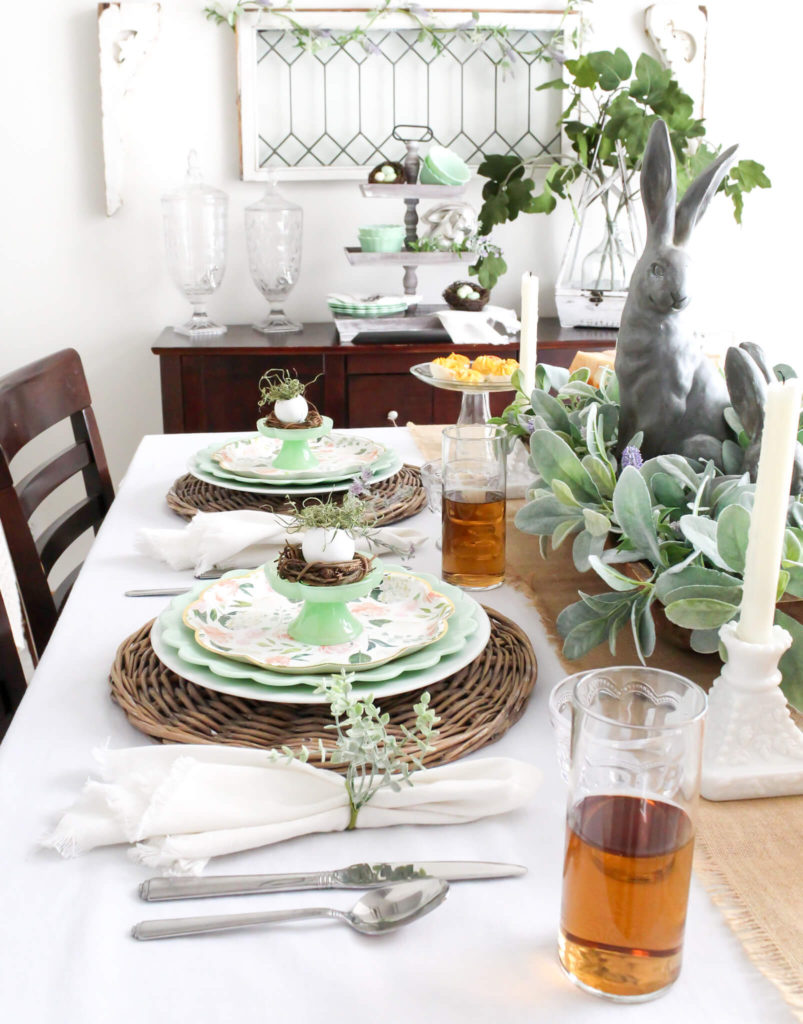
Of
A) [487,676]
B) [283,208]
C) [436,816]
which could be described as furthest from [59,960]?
[283,208]

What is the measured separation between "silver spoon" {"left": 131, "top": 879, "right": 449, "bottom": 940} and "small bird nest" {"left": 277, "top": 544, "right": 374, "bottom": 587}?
31 centimetres

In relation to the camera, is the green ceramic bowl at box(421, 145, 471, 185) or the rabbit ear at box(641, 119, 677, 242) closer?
the rabbit ear at box(641, 119, 677, 242)

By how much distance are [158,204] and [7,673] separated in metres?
1.91

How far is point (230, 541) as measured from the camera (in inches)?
46.8

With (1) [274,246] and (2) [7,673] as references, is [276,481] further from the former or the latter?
(1) [274,246]

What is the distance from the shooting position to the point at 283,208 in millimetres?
2758

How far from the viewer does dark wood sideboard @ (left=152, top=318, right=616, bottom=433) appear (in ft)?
8.75

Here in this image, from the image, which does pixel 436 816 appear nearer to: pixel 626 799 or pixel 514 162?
pixel 626 799

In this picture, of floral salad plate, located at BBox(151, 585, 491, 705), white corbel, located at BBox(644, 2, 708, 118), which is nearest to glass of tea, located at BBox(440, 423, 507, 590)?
floral salad plate, located at BBox(151, 585, 491, 705)

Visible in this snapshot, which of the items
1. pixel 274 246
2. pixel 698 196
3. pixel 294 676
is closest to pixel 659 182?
pixel 698 196

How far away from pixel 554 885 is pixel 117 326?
2566 millimetres

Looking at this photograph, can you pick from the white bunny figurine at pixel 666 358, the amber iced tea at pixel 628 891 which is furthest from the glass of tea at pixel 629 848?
the white bunny figurine at pixel 666 358

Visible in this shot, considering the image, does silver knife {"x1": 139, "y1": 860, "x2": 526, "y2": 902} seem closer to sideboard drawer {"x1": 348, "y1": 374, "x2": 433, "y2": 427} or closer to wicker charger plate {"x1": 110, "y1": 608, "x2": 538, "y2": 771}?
wicker charger plate {"x1": 110, "y1": 608, "x2": 538, "y2": 771}

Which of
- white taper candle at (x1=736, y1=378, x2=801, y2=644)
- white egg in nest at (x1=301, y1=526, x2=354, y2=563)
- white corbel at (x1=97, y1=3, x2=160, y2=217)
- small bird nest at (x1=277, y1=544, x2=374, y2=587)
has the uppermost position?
white corbel at (x1=97, y1=3, x2=160, y2=217)
